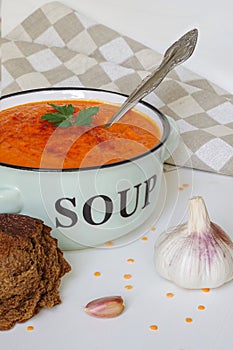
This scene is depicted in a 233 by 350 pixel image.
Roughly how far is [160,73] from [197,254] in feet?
1.26

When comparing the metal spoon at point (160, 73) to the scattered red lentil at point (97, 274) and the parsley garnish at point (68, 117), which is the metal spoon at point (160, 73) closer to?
the parsley garnish at point (68, 117)

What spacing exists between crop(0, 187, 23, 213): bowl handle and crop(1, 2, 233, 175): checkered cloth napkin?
439 millimetres

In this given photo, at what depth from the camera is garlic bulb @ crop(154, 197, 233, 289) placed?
1.25 metres

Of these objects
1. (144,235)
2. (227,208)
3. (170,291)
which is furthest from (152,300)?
(227,208)

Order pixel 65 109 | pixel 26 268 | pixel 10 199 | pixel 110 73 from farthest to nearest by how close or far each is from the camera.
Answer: pixel 110 73 → pixel 65 109 → pixel 10 199 → pixel 26 268

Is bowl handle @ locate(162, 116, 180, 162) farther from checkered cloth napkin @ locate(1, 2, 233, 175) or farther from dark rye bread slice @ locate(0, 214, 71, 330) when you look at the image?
dark rye bread slice @ locate(0, 214, 71, 330)

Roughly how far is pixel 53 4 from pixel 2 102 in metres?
0.67

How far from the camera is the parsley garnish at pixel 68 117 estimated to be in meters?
1.36

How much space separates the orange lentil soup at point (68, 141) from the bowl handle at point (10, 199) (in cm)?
4

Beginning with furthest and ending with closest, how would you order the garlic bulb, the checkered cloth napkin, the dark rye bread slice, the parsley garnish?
the checkered cloth napkin
the parsley garnish
the garlic bulb
the dark rye bread slice

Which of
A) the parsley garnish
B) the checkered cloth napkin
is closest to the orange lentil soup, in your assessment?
the parsley garnish

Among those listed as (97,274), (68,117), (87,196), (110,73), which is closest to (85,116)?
(68,117)

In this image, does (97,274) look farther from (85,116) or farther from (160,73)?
(160,73)

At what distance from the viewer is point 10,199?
4.18 feet
